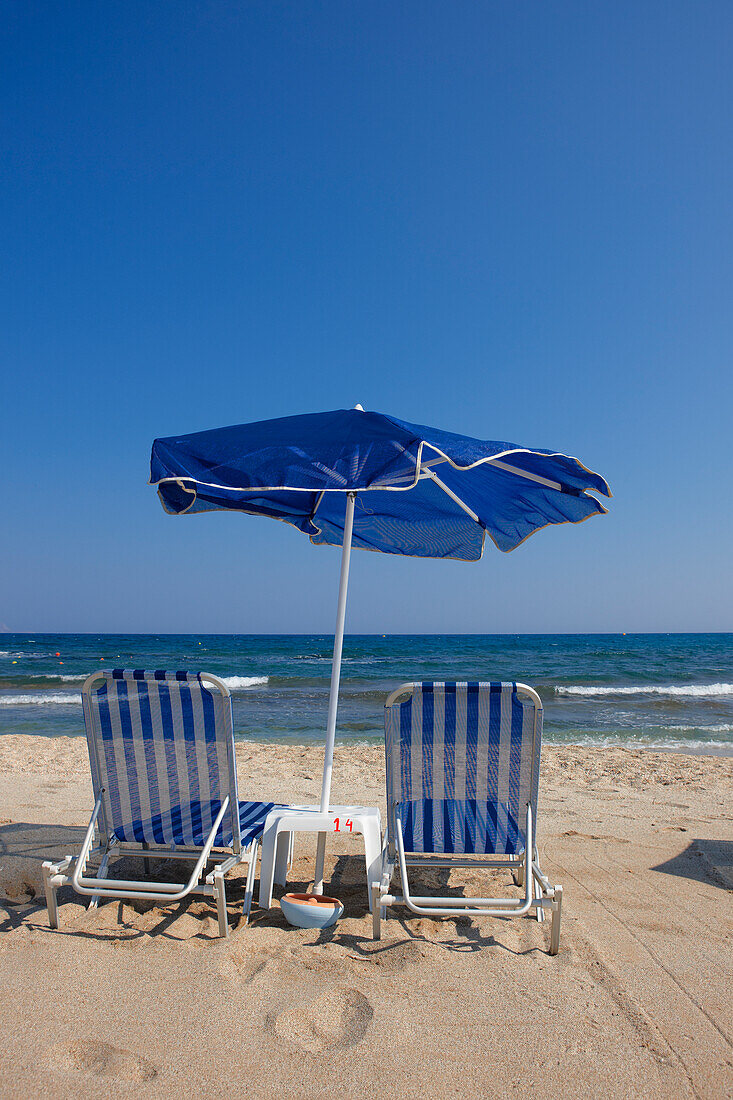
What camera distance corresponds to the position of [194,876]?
2.79m

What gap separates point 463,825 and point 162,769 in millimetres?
1439

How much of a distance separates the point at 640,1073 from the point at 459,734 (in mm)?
1359

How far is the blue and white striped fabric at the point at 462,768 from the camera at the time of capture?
3066 millimetres

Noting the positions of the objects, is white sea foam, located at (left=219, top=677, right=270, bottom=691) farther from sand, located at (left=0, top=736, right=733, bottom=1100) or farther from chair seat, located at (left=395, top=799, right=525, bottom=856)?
chair seat, located at (left=395, top=799, right=525, bottom=856)

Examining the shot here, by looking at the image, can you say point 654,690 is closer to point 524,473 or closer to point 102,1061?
point 524,473

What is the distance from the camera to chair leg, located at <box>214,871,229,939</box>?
2.78 m

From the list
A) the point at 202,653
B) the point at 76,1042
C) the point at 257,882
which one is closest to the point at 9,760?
the point at 257,882

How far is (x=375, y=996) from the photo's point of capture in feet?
7.75

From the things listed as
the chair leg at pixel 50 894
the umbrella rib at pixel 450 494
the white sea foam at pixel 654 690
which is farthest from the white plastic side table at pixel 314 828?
the white sea foam at pixel 654 690

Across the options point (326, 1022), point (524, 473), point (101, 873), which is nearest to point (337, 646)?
point (524, 473)

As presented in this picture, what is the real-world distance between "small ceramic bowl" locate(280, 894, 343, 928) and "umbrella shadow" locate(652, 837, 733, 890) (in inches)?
78.8

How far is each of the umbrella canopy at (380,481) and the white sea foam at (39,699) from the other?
12.6 meters

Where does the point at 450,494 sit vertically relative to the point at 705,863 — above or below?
above

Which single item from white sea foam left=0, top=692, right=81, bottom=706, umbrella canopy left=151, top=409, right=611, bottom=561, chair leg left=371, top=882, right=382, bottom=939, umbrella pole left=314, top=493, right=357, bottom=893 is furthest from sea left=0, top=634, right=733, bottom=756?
chair leg left=371, top=882, right=382, bottom=939
